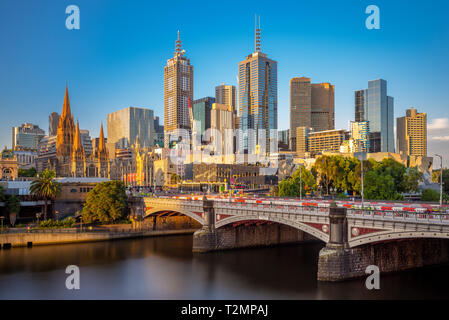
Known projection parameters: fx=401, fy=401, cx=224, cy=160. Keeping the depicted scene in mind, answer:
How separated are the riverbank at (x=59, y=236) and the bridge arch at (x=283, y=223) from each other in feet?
77.0

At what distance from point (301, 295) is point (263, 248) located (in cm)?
2565

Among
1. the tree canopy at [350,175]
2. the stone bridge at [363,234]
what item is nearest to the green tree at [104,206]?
the stone bridge at [363,234]

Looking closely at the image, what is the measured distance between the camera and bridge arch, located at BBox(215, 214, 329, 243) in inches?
1742

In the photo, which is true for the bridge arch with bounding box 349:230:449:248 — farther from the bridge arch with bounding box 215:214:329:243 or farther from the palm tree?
the palm tree

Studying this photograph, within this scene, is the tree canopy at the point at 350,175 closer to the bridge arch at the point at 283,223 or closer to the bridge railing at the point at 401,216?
the bridge arch at the point at 283,223

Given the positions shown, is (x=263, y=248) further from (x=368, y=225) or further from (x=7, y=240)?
(x=7, y=240)

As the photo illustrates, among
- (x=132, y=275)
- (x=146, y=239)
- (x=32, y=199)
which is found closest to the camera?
(x=132, y=275)

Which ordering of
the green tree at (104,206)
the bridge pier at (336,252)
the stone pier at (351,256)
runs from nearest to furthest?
the bridge pier at (336,252) → the stone pier at (351,256) → the green tree at (104,206)

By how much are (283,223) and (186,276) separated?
45.1 feet

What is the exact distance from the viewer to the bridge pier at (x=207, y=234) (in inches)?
2445

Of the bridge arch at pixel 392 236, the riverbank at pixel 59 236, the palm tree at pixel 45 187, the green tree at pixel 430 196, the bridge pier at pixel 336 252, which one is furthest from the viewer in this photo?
the green tree at pixel 430 196

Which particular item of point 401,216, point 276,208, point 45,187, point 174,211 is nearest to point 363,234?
point 401,216
